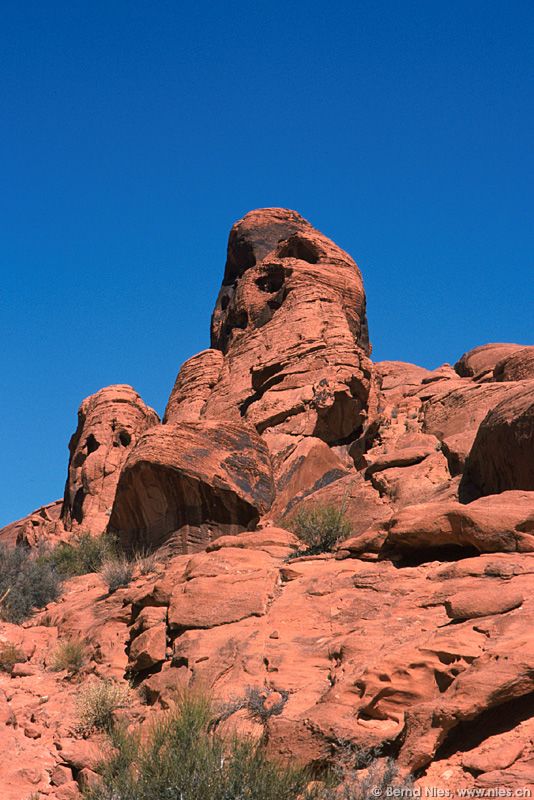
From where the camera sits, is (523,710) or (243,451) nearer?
(523,710)

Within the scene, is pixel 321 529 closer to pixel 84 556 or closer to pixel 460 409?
pixel 84 556

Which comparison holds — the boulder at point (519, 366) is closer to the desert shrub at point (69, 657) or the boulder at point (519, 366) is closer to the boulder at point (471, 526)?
the boulder at point (471, 526)

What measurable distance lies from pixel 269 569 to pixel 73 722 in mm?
2900

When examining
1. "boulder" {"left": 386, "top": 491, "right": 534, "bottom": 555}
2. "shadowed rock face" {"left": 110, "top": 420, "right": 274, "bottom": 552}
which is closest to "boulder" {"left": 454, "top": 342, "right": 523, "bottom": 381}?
"shadowed rock face" {"left": 110, "top": 420, "right": 274, "bottom": 552}

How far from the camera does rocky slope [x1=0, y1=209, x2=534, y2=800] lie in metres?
7.37

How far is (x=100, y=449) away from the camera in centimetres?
2502

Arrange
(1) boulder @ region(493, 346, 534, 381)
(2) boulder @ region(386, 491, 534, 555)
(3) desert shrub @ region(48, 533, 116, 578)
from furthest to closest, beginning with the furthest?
(1) boulder @ region(493, 346, 534, 381)
(3) desert shrub @ region(48, 533, 116, 578)
(2) boulder @ region(386, 491, 534, 555)

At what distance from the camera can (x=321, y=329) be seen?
76.9 feet

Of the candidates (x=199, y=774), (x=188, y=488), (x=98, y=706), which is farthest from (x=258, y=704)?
(x=188, y=488)

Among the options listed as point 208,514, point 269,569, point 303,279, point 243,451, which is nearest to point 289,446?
point 243,451

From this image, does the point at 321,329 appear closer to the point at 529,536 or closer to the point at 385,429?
the point at 385,429

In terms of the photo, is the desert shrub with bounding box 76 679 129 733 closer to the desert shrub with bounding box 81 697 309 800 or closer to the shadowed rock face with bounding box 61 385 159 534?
the desert shrub with bounding box 81 697 309 800

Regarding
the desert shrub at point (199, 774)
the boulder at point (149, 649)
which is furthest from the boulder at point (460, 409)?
the desert shrub at point (199, 774)

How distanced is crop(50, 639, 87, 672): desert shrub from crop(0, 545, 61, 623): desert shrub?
8.36ft
